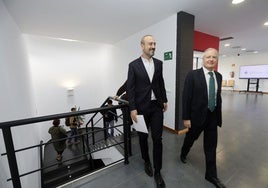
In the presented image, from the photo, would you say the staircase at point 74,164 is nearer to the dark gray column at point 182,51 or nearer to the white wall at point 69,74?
the dark gray column at point 182,51

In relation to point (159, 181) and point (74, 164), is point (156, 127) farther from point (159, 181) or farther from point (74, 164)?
point (74, 164)

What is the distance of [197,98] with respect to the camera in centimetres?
152

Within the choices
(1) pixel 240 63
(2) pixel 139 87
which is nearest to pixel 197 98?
(2) pixel 139 87

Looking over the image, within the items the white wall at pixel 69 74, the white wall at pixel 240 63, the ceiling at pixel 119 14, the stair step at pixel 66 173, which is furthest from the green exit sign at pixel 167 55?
the white wall at pixel 240 63

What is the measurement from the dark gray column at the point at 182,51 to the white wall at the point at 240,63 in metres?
9.08

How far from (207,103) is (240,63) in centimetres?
1079

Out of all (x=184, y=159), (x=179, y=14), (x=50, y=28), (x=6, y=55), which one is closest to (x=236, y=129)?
(x=184, y=159)

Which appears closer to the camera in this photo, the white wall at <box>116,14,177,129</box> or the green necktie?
the green necktie

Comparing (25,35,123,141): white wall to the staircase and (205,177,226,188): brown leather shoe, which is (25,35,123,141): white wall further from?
(205,177,226,188): brown leather shoe

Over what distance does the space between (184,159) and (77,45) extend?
17.0 feet

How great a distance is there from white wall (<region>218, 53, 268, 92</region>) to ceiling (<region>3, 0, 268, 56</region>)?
6.70 m

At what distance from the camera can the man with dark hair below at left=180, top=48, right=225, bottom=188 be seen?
58.1 inches

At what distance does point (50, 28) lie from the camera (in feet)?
10.9

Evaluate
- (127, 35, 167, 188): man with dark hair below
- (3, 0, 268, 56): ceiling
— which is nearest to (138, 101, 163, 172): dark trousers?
(127, 35, 167, 188): man with dark hair below
